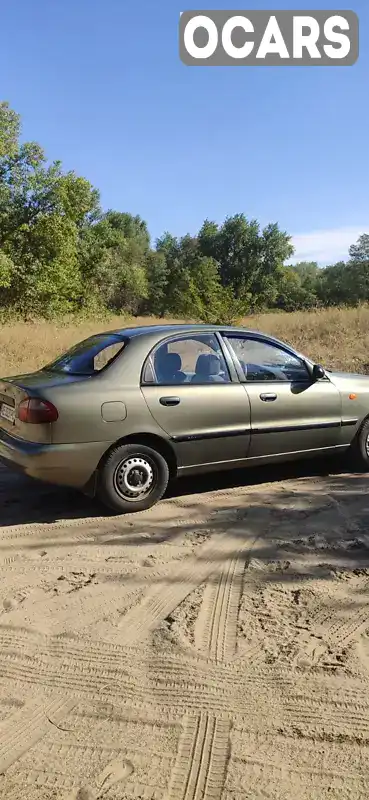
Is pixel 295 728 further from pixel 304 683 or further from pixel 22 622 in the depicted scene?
pixel 22 622

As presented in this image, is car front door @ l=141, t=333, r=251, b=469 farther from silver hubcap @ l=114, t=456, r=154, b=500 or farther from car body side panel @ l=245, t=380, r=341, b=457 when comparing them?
silver hubcap @ l=114, t=456, r=154, b=500

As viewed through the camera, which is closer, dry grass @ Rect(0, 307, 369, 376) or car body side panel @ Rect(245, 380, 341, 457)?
car body side panel @ Rect(245, 380, 341, 457)

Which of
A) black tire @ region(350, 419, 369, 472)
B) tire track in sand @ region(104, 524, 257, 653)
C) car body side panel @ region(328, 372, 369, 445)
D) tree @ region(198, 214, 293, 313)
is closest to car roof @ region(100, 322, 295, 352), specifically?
car body side panel @ region(328, 372, 369, 445)

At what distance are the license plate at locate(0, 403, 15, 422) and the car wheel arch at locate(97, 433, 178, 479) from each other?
87 centimetres

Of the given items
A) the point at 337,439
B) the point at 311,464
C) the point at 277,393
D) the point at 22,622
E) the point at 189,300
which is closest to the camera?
the point at 22,622

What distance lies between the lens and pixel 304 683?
271cm

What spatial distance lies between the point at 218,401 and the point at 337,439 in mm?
1554

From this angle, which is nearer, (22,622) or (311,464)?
(22,622)

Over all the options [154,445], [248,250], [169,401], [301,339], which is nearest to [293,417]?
[169,401]

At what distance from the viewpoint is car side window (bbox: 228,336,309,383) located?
577cm

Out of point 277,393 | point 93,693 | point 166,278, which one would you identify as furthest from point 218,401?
point 166,278

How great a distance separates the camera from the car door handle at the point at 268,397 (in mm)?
5672

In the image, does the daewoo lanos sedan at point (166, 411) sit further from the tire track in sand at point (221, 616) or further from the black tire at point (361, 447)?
the tire track in sand at point (221, 616)

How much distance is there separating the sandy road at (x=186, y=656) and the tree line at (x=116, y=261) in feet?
50.2
